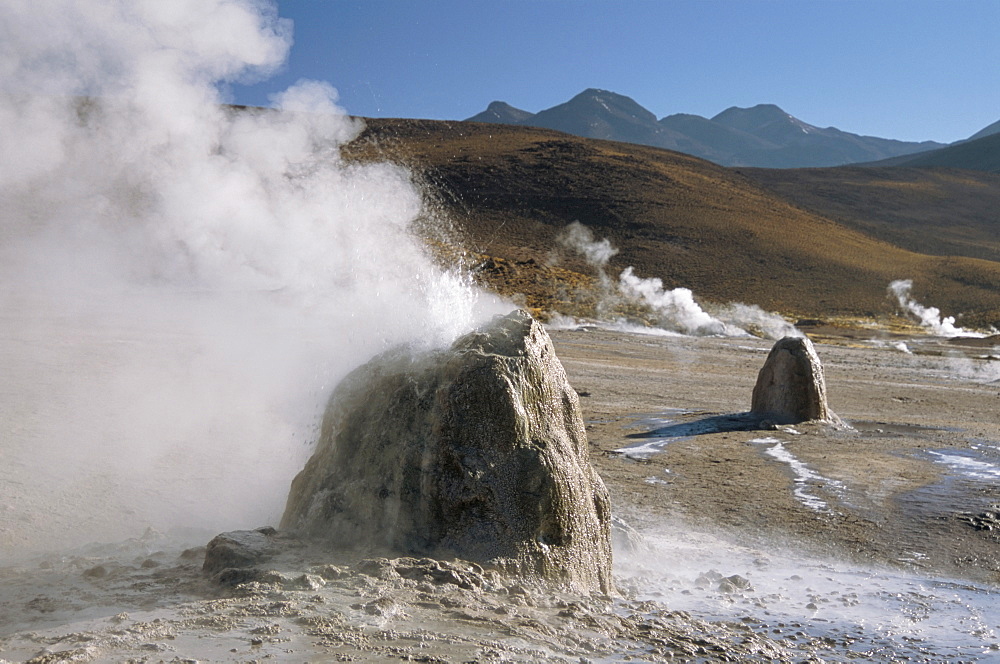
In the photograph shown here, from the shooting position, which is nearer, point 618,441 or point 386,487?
point 386,487

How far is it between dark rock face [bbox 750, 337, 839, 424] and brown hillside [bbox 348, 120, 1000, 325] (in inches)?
1530

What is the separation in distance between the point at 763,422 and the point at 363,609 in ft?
31.9

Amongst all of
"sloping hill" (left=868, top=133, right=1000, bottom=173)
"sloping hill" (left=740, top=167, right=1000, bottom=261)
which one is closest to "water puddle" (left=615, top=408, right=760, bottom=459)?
"sloping hill" (left=740, top=167, right=1000, bottom=261)

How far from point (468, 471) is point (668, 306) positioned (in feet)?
118

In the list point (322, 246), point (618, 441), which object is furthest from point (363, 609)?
point (322, 246)

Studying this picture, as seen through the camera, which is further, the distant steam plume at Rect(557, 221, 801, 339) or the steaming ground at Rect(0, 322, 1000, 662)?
the distant steam plume at Rect(557, 221, 801, 339)

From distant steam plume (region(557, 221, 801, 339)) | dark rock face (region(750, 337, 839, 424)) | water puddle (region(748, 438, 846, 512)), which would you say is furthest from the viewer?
distant steam plume (region(557, 221, 801, 339))

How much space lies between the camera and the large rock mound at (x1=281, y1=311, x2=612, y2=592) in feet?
15.4

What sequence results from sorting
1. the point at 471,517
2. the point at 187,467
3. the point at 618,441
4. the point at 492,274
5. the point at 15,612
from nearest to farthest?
the point at 15,612
the point at 471,517
the point at 187,467
the point at 618,441
the point at 492,274

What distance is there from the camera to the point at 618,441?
11.0m

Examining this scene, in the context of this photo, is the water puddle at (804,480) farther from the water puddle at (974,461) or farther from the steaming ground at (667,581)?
the water puddle at (974,461)

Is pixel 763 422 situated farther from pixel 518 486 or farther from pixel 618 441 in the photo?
pixel 518 486

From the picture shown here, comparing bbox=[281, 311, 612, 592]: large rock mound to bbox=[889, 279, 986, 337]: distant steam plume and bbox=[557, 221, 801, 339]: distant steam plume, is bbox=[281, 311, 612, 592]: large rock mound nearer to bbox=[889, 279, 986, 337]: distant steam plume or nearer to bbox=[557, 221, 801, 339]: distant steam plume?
bbox=[557, 221, 801, 339]: distant steam plume

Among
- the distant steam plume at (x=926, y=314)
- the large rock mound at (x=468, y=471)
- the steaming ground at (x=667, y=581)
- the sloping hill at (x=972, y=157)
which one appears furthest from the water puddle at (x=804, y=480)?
the sloping hill at (x=972, y=157)
